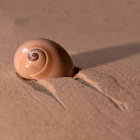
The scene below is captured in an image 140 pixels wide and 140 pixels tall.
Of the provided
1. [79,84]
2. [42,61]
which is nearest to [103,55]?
[79,84]

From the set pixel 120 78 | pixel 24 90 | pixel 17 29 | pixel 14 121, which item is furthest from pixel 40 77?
pixel 17 29

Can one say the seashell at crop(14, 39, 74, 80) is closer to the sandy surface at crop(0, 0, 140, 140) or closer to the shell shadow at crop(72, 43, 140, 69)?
the sandy surface at crop(0, 0, 140, 140)

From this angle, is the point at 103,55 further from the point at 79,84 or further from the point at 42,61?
the point at 42,61

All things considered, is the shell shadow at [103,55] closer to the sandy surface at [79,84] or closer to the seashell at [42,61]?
the sandy surface at [79,84]

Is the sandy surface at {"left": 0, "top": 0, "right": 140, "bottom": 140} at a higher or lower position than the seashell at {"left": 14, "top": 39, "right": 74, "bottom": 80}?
lower

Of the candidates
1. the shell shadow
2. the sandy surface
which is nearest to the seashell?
the sandy surface

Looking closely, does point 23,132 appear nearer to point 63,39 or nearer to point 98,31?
point 63,39
